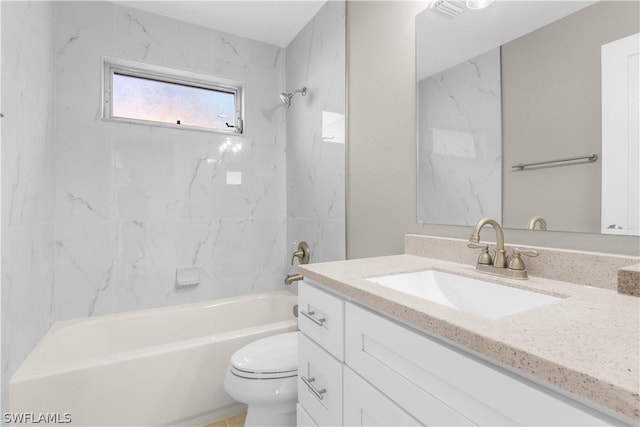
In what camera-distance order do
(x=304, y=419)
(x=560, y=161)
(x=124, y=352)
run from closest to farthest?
(x=560, y=161) < (x=304, y=419) < (x=124, y=352)

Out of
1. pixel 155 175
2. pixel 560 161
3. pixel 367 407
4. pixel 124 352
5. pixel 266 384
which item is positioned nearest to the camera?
pixel 367 407

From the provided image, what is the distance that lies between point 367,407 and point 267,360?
0.81 m

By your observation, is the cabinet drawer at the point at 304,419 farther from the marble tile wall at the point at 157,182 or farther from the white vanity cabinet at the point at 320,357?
the marble tile wall at the point at 157,182

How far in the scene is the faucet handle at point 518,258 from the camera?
36.6 inches

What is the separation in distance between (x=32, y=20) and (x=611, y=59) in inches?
90.6

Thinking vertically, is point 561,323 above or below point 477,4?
below

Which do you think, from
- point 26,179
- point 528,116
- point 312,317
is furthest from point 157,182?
point 528,116

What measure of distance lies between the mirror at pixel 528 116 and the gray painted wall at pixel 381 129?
77 millimetres

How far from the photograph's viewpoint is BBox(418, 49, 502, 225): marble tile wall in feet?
3.63

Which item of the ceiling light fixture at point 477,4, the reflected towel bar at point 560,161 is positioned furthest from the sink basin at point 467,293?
the ceiling light fixture at point 477,4

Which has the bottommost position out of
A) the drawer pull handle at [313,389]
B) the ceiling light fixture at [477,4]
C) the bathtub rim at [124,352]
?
the bathtub rim at [124,352]

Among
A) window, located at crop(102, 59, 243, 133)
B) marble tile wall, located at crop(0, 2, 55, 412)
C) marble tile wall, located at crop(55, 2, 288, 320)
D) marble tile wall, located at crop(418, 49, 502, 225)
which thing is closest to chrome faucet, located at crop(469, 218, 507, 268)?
marble tile wall, located at crop(418, 49, 502, 225)

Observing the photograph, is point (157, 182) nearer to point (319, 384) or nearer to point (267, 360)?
point (267, 360)

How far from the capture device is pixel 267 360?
1.44 m
